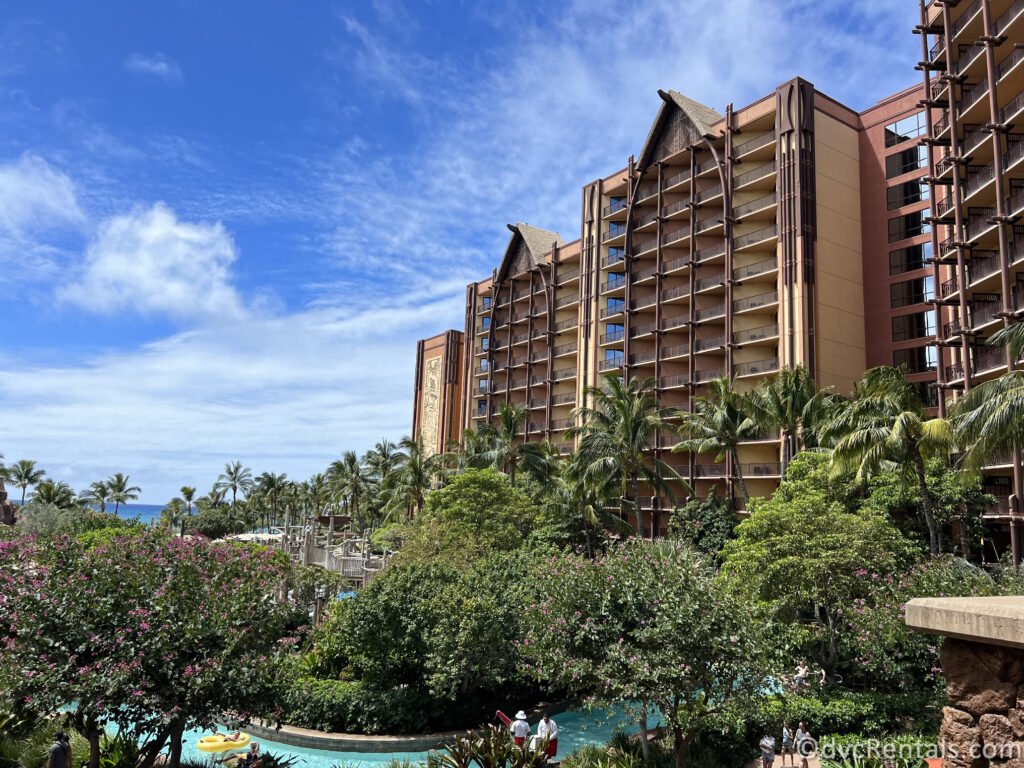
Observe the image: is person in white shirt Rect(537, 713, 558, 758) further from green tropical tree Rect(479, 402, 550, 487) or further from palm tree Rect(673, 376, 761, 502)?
green tropical tree Rect(479, 402, 550, 487)

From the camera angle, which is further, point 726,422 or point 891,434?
point 726,422

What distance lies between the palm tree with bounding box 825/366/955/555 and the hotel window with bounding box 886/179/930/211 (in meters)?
19.9

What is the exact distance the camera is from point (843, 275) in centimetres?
4350

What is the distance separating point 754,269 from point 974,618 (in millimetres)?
42085

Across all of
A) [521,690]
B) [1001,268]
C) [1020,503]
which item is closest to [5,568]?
[521,690]

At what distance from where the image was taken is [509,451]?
5166 centimetres

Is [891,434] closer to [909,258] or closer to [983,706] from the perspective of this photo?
[983,706]

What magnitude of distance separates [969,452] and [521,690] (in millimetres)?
14501

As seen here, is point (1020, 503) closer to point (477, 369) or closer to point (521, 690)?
point (521, 690)

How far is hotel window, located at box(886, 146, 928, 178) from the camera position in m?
42.6

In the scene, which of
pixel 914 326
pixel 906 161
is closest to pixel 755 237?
pixel 906 161

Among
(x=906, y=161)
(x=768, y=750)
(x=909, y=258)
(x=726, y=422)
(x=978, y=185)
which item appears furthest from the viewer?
(x=906, y=161)

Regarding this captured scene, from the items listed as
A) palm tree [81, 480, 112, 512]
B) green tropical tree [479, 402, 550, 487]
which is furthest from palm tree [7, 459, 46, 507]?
green tropical tree [479, 402, 550, 487]

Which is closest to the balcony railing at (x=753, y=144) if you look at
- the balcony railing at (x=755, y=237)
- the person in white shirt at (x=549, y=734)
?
the balcony railing at (x=755, y=237)
